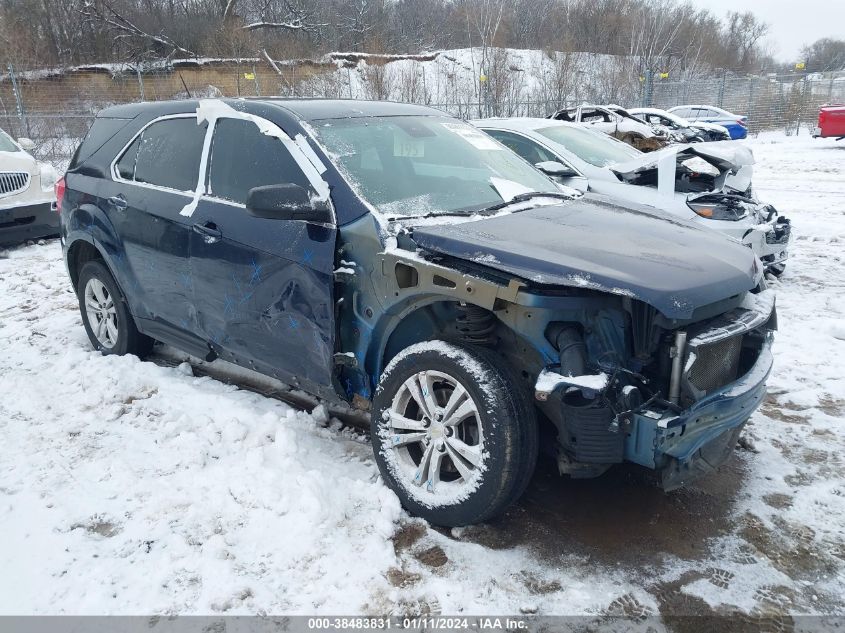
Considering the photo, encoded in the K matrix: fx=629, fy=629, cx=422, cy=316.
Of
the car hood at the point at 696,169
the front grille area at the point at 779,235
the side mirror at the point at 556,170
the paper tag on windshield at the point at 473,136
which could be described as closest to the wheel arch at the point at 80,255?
the paper tag on windshield at the point at 473,136

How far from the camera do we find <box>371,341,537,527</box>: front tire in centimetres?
266

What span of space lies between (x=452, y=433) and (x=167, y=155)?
2849 mm

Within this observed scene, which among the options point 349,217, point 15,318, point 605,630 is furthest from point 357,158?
point 15,318

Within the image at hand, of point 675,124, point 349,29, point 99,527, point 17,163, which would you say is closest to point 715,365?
point 99,527

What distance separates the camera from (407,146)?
3738 mm

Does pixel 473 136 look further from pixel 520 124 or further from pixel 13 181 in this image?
pixel 13 181

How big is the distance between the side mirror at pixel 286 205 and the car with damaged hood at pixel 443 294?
0.01 metres

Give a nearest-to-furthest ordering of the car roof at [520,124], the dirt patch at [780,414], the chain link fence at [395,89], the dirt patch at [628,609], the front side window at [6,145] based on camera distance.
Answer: the dirt patch at [628,609]
the dirt patch at [780,414]
the car roof at [520,124]
the front side window at [6,145]
the chain link fence at [395,89]

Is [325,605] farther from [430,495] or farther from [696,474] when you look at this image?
[696,474]

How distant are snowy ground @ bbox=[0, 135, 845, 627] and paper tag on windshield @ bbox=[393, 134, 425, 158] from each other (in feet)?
5.57

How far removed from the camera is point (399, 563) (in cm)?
268

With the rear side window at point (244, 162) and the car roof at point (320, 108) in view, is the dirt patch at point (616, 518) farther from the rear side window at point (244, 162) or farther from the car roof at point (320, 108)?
the car roof at point (320, 108)

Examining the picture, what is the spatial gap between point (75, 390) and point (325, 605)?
9.58 ft

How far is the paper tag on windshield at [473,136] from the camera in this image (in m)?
4.13
